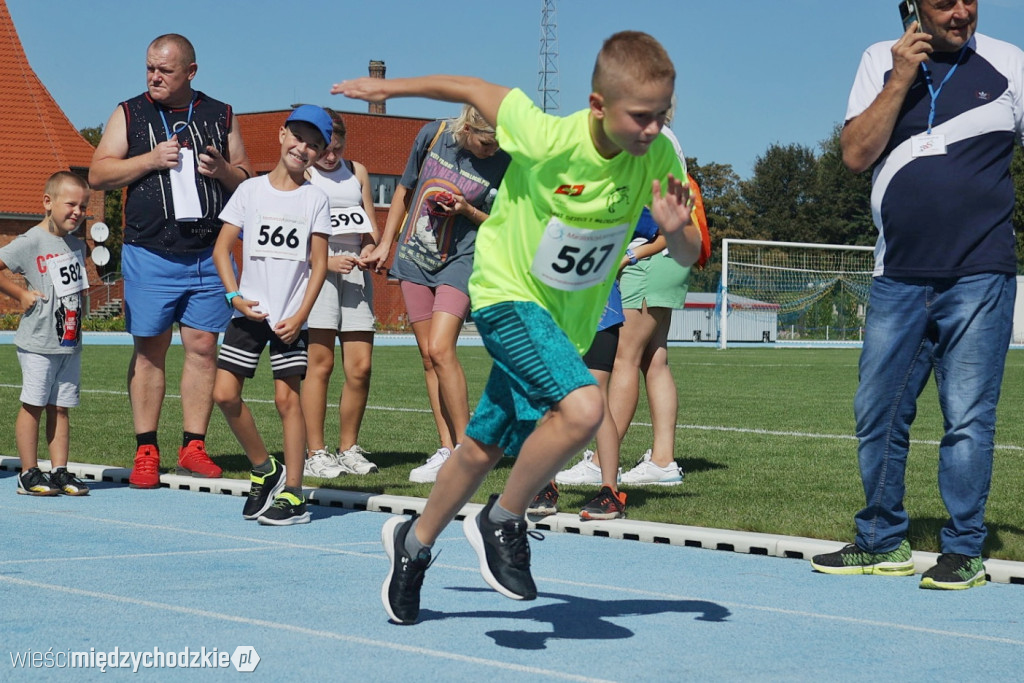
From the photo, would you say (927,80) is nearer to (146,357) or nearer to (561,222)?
(561,222)

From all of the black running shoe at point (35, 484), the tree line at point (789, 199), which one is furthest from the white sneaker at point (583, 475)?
the tree line at point (789, 199)

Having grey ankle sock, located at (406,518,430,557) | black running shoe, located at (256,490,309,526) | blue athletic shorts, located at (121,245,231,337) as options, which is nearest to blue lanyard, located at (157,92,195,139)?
blue athletic shorts, located at (121,245,231,337)

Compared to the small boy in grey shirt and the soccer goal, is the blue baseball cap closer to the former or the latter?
the small boy in grey shirt

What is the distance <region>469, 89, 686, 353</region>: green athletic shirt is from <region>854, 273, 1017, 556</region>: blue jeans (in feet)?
4.98

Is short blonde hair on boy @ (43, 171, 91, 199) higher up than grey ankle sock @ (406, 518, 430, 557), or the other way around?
short blonde hair on boy @ (43, 171, 91, 199)

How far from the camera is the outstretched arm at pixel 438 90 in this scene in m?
4.45

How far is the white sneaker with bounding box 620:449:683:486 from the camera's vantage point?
8.43m

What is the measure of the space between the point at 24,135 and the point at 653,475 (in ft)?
160

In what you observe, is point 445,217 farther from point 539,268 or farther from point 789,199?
point 789,199

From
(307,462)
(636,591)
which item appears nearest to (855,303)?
(307,462)

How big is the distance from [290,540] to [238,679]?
2523 millimetres

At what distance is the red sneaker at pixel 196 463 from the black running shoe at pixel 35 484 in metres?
0.97

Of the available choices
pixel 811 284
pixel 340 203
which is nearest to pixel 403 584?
pixel 340 203

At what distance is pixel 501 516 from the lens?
15.3ft
